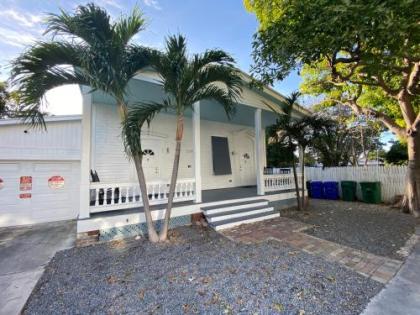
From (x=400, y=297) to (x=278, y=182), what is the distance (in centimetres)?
520

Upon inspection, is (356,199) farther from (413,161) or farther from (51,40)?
(51,40)

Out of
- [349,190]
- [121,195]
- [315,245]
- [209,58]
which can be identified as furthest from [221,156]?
[349,190]

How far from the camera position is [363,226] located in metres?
5.37

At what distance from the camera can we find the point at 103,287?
9.02 feet

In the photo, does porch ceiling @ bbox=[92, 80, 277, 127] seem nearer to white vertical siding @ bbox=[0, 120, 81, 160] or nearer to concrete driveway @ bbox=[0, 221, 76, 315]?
white vertical siding @ bbox=[0, 120, 81, 160]

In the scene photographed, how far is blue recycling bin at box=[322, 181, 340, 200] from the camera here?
9.98 meters

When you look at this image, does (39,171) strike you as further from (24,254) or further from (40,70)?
(40,70)

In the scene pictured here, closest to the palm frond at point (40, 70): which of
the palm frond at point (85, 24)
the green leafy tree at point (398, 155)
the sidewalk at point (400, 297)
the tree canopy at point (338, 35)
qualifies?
the palm frond at point (85, 24)

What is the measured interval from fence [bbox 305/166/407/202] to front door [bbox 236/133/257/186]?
4.26 metres

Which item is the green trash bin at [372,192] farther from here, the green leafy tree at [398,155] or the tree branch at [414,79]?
the green leafy tree at [398,155]

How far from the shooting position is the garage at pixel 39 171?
→ 6.41m

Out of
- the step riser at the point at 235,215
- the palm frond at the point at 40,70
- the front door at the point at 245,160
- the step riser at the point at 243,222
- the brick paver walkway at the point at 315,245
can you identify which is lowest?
the brick paver walkway at the point at 315,245

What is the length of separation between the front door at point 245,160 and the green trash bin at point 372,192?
486 centimetres

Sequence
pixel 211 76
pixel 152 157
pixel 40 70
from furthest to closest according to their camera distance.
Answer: pixel 152 157 < pixel 211 76 < pixel 40 70
